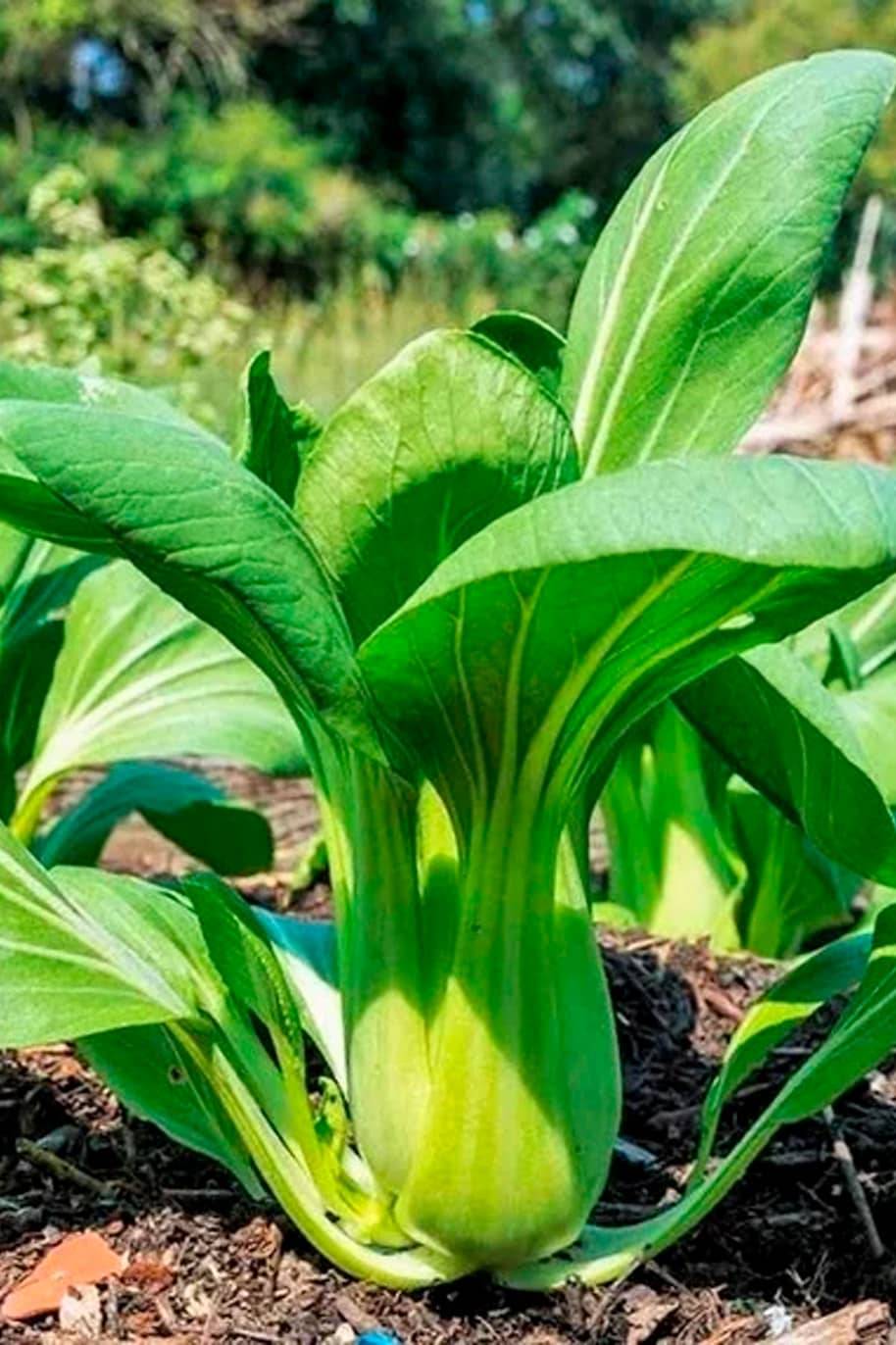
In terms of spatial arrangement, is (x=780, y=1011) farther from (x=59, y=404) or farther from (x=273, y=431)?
(x=59, y=404)

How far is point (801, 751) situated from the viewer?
56.6 inches

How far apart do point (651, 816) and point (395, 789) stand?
4.48ft

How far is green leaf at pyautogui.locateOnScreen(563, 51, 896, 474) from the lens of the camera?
1.48 meters

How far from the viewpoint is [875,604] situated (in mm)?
2818

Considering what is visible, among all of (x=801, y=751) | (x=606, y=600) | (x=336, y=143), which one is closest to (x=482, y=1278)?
(x=801, y=751)

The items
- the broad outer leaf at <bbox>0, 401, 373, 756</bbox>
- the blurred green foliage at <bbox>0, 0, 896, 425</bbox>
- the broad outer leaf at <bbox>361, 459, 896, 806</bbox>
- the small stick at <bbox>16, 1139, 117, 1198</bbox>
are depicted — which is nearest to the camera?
the broad outer leaf at <bbox>361, 459, 896, 806</bbox>

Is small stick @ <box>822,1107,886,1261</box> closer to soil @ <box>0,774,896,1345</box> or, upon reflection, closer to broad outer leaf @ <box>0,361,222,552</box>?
soil @ <box>0,774,896,1345</box>

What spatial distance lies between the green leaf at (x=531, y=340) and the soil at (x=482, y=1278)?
718 mm

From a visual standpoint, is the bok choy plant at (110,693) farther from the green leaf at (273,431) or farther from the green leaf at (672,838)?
the green leaf at (273,431)

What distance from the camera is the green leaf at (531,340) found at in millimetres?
1584

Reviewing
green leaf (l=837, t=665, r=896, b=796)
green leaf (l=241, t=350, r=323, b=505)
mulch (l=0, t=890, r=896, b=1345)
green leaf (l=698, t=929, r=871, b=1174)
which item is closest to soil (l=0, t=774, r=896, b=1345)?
mulch (l=0, t=890, r=896, b=1345)

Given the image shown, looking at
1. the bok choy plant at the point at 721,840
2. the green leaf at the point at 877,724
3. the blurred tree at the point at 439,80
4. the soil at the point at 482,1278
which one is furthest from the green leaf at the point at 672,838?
the blurred tree at the point at 439,80

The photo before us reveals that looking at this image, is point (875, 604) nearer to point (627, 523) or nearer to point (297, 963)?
point (297, 963)

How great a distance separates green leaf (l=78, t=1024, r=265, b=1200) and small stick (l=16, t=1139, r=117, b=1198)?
94mm
